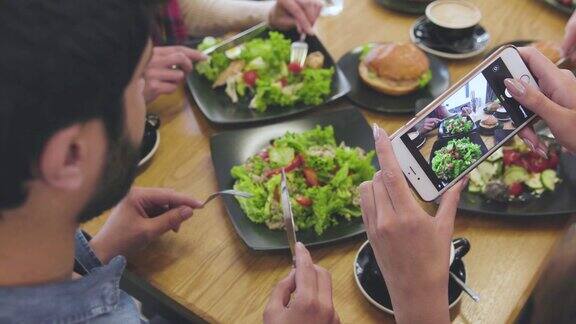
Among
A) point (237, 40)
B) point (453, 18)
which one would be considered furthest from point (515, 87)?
point (237, 40)

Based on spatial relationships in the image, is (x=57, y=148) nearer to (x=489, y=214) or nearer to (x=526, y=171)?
(x=489, y=214)

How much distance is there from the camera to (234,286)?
1.07 meters

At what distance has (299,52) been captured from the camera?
156cm

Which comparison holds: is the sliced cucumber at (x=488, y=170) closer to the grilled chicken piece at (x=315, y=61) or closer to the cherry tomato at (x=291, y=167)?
the cherry tomato at (x=291, y=167)

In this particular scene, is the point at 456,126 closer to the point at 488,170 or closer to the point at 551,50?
the point at 488,170

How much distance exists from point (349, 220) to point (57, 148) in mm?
655

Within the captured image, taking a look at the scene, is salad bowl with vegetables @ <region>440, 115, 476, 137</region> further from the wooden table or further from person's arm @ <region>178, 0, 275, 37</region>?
person's arm @ <region>178, 0, 275, 37</region>

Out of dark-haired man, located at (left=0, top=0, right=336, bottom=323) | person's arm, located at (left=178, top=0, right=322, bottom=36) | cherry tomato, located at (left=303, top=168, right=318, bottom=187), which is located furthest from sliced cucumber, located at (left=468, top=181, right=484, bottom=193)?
person's arm, located at (left=178, top=0, right=322, bottom=36)

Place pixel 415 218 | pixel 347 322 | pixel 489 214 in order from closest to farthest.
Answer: pixel 415 218 < pixel 347 322 < pixel 489 214

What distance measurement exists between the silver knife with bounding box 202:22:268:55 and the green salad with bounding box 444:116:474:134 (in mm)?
746

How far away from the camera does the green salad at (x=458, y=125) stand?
1.04 m

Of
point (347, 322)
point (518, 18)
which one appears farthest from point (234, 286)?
point (518, 18)

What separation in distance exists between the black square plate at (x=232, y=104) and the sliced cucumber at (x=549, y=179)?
20.4 inches

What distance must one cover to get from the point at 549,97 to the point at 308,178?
1.66ft
